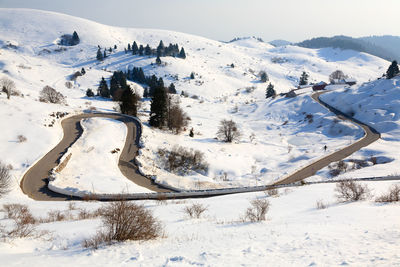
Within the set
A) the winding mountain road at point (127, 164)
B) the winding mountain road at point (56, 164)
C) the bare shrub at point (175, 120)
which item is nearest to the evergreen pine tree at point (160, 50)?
the winding mountain road at point (127, 164)

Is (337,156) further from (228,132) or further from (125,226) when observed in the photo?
(125,226)

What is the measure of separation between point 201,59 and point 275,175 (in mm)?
153046

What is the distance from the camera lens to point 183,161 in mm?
36688

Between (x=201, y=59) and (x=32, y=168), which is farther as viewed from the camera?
(x=201, y=59)

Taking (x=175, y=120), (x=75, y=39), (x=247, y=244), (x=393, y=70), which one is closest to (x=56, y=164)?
(x=175, y=120)

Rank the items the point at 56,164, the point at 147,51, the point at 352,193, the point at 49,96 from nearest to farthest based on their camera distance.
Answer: the point at 352,193 → the point at 56,164 → the point at 49,96 → the point at 147,51

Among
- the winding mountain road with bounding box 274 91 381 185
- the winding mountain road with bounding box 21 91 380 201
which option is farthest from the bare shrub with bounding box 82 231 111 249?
the winding mountain road with bounding box 274 91 381 185

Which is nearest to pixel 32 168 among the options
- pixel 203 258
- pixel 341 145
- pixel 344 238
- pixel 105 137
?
pixel 105 137

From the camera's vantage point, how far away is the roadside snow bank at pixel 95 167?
24391 mm

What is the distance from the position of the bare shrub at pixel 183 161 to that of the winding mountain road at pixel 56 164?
511 centimetres

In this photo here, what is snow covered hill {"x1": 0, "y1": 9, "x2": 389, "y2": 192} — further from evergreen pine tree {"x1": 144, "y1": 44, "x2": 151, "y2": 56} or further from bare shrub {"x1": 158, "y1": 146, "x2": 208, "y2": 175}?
evergreen pine tree {"x1": 144, "y1": 44, "x2": 151, "y2": 56}

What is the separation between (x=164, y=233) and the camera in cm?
1016

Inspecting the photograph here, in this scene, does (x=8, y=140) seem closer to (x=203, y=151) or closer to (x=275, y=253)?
(x=203, y=151)

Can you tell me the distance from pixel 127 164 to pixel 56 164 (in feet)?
28.1
